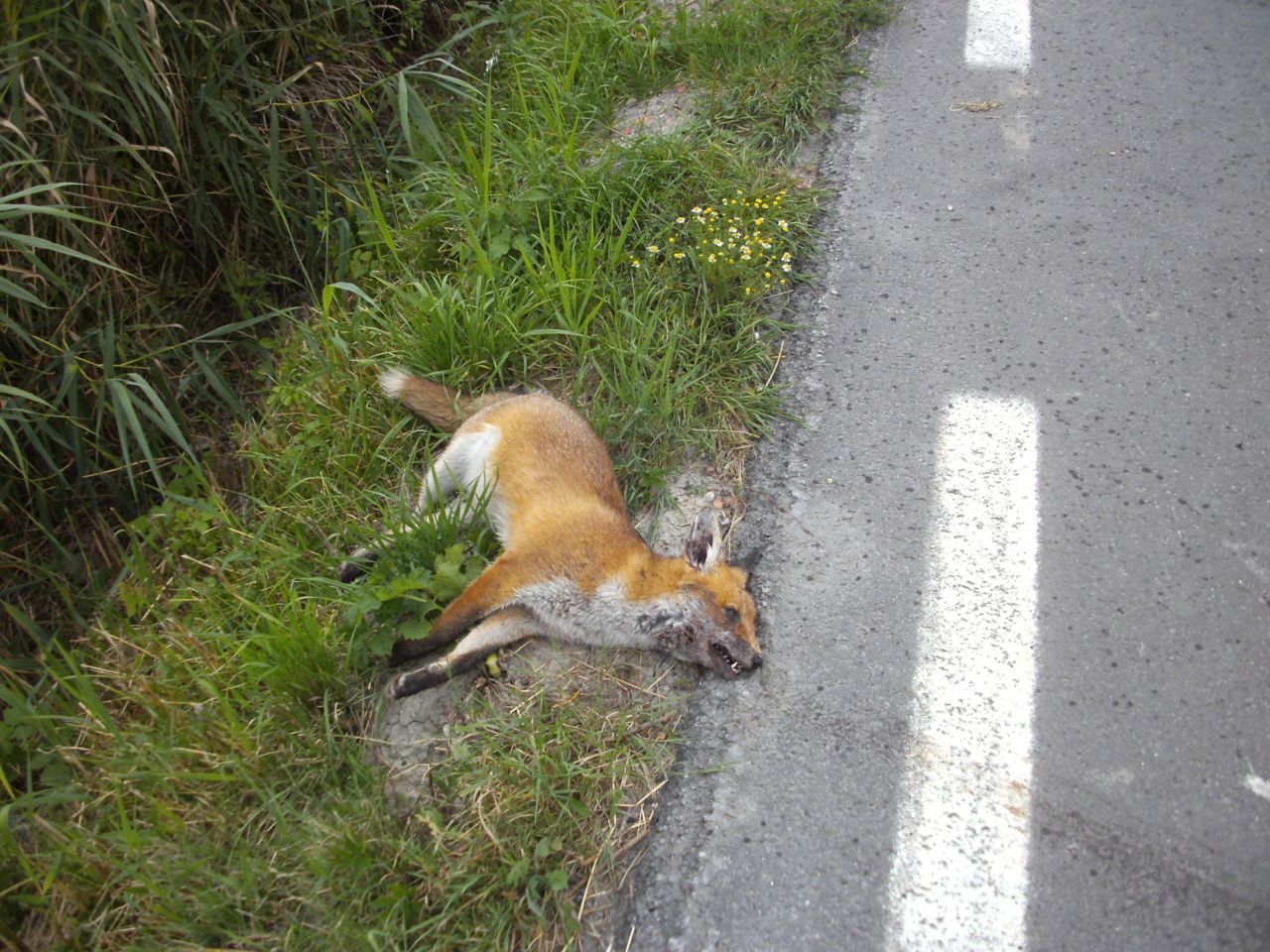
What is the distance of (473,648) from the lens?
10.1 feet

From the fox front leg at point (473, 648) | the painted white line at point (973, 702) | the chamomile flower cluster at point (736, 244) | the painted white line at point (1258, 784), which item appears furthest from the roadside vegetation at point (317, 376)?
the painted white line at point (1258, 784)

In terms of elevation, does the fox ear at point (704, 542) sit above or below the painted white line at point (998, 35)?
below

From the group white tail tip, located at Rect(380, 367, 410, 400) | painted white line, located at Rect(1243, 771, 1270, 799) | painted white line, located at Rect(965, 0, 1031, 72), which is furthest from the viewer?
painted white line, located at Rect(965, 0, 1031, 72)

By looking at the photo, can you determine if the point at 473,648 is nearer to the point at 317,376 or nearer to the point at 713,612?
the point at 713,612

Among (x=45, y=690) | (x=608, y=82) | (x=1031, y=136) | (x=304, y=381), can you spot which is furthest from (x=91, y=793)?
(x=1031, y=136)

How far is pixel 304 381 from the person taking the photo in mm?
4062

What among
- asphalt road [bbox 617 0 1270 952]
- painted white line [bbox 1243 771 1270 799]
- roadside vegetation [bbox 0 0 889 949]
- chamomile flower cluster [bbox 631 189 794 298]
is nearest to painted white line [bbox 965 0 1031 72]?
asphalt road [bbox 617 0 1270 952]

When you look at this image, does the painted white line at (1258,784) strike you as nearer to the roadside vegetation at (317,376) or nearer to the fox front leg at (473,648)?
the roadside vegetation at (317,376)

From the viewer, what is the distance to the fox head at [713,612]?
2.96m

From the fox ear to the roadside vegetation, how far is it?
0.40 meters

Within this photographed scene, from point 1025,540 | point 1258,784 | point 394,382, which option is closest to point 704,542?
point 1025,540

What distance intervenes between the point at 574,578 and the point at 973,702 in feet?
4.23

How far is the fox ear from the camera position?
3.16 metres

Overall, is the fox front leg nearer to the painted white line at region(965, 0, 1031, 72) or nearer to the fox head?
the fox head
